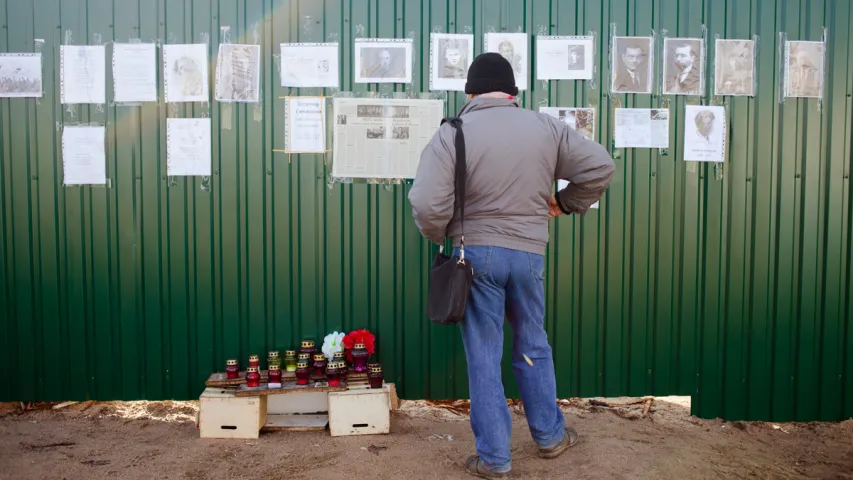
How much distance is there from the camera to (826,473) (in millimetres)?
3486

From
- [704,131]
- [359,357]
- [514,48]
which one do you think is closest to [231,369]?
[359,357]

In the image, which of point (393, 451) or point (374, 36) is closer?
point (393, 451)

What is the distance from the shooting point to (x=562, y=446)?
348cm

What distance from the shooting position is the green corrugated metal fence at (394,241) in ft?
13.8

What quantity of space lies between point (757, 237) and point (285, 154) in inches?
125

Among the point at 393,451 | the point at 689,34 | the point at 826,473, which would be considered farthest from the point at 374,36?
the point at 826,473

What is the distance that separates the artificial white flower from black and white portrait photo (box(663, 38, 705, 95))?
2675 millimetres

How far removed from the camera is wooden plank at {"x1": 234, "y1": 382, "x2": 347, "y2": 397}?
12.6 ft

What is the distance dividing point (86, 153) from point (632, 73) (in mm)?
3624

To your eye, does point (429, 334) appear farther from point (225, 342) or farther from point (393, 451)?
point (225, 342)

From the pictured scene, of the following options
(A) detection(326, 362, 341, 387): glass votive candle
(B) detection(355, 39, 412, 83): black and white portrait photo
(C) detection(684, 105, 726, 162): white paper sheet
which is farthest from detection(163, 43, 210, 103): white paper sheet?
(C) detection(684, 105, 726, 162): white paper sheet

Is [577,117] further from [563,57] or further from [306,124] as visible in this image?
[306,124]

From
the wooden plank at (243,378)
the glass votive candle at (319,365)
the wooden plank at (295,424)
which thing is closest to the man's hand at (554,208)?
the wooden plank at (243,378)

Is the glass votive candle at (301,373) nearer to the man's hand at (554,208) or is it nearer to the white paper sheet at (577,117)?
the man's hand at (554,208)
